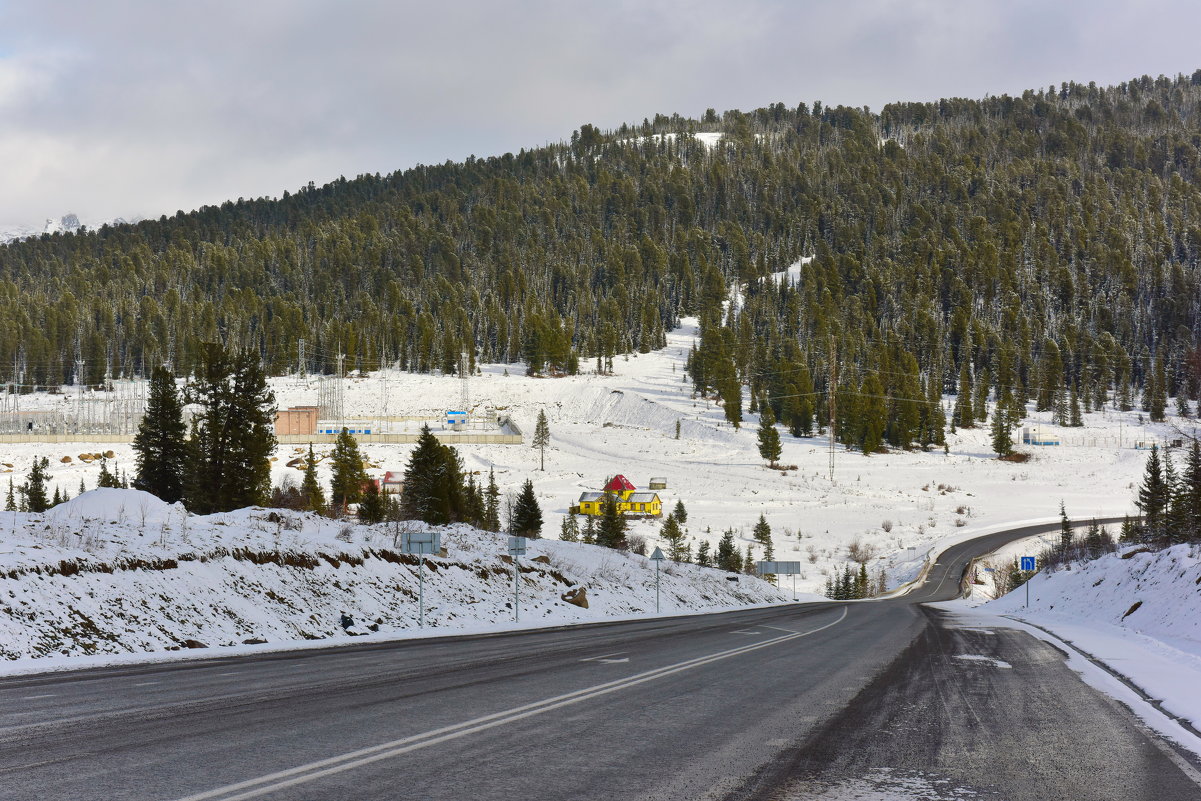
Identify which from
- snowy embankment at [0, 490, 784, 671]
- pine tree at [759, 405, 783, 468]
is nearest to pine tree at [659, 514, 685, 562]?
pine tree at [759, 405, 783, 468]

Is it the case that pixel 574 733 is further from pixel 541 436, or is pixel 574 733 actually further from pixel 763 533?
pixel 541 436

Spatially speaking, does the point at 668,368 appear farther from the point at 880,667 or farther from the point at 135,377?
the point at 880,667

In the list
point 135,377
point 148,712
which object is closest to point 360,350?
point 135,377

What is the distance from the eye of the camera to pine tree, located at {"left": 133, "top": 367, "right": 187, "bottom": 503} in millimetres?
58625

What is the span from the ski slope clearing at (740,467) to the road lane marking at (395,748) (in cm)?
7077

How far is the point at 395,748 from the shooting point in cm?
738

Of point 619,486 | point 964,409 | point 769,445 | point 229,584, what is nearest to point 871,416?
point 964,409

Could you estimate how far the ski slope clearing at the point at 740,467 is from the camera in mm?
92875

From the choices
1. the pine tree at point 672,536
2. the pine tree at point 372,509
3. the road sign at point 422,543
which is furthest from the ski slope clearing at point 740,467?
the road sign at point 422,543

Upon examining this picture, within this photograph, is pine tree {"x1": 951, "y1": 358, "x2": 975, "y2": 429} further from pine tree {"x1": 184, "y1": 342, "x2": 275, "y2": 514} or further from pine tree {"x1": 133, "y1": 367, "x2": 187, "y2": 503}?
→ pine tree {"x1": 133, "y1": 367, "x2": 187, "y2": 503}

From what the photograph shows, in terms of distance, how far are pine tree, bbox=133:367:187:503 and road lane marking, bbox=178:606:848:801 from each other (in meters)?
55.3

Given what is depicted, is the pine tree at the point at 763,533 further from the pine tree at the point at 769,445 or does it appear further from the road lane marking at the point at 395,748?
the road lane marking at the point at 395,748

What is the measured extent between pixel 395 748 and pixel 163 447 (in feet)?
195

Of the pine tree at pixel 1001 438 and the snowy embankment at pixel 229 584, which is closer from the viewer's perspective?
the snowy embankment at pixel 229 584
